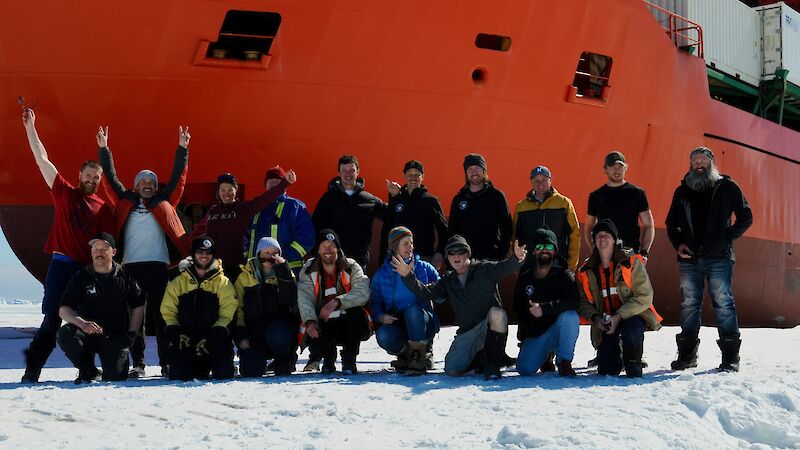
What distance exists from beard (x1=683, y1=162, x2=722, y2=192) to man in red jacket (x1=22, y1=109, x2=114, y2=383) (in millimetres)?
4095

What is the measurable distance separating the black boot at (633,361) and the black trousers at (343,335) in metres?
1.73

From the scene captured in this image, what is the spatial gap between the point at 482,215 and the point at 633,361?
1.59m

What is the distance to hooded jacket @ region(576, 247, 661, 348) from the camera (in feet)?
18.2

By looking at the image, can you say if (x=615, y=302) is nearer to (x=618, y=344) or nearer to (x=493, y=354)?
(x=618, y=344)

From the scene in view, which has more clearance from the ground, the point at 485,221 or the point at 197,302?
the point at 485,221

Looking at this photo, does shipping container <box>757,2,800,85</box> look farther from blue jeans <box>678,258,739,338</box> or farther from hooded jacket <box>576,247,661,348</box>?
hooded jacket <box>576,247,661,348</box>

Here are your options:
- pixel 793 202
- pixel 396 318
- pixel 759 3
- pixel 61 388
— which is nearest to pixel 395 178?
pixel 396 318

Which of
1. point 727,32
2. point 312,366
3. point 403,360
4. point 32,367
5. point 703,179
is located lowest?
point 32,367

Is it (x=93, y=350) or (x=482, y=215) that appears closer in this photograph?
(x=93, y=350)

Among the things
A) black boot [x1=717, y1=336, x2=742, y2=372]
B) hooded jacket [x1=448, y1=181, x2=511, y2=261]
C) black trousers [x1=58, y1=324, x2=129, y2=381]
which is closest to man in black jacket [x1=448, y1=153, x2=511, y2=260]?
hooded jacket [x1=448, y1=181, x2=511, y2=261]

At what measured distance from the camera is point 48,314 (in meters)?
5.61

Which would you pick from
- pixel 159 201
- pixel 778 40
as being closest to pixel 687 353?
pixel 159 201

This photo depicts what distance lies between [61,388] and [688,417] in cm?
339

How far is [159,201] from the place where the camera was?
607 cm
